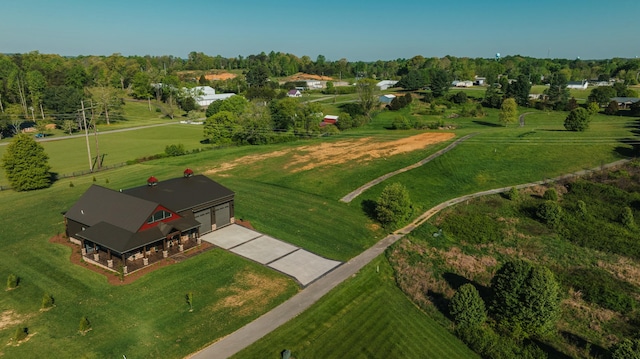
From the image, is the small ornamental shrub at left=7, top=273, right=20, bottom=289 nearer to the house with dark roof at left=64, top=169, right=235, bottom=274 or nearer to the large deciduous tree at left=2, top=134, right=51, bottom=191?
the house with dark roof at left=64, top=169, right=235, bottom=274

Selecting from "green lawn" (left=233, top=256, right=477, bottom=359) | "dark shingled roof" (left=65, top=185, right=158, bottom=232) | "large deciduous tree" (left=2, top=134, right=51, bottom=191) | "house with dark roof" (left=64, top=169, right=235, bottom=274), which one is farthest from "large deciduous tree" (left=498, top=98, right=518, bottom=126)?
"large deciduous tree" (left=2, top=134, right=51, bottom=191)

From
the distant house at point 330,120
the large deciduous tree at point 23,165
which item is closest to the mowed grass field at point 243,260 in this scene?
the large deciduous tree at point 23,165

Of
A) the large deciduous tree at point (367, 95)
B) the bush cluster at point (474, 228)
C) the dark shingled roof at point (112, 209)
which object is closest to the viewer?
the dark shingled roof at point (112, 209)

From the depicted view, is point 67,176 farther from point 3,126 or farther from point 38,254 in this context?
point 3,126

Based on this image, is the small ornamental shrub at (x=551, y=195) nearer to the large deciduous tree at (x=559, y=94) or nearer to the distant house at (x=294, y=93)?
the large deciduous tree at (x=559, y=94)

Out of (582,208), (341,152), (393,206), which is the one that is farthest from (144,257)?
→ (582,208)
